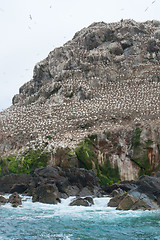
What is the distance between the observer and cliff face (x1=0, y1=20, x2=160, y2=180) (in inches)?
1373

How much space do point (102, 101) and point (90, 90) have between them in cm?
531

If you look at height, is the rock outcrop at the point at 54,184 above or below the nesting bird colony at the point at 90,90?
below

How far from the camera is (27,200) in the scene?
2522 cm

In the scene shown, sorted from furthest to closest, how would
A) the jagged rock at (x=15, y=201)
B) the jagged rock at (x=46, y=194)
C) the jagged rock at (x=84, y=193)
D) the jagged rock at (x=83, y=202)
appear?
the jagged rock at (x=84, y=193), the jagged rock at (x=46, y=194), the jagged rock at (x=83, y=202), the jagged rock at (x=15, y=201)

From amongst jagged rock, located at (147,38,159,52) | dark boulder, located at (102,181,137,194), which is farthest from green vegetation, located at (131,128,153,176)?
jagged rock, located at (147,38,159,52)

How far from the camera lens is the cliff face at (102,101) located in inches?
1373

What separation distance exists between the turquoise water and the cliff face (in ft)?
42.7

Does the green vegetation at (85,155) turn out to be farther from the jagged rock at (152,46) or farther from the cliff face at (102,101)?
the jagged rock at (152,46)

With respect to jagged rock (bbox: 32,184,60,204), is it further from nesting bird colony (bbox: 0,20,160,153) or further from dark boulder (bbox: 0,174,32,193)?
nesting bird colony (bbox: 0,20,160,153)

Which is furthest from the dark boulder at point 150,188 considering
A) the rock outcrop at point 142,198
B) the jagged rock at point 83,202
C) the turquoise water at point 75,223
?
the jagged rock at point 83,202

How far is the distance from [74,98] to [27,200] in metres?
27.1

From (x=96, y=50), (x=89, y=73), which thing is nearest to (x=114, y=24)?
(x=96, y=50)

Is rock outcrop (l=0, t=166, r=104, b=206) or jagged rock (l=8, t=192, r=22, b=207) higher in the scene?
rock outcrop (l=0, t=166, r=104, b=206)

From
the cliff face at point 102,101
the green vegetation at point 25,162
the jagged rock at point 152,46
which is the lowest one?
the green vegetation at point 25,162
